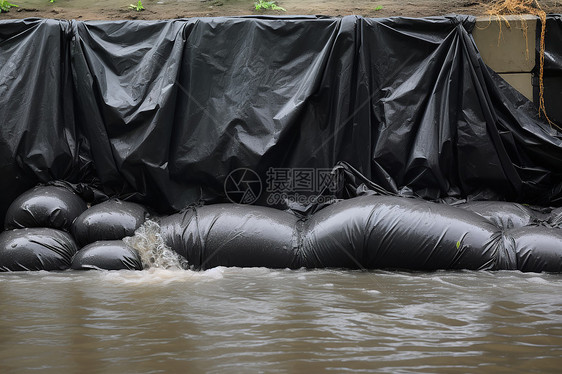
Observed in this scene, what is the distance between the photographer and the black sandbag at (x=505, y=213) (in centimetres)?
419

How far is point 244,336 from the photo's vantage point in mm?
2678

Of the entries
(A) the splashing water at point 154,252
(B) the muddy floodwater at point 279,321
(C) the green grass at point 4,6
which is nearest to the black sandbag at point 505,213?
(B) the muddy floodwater at point 279,321

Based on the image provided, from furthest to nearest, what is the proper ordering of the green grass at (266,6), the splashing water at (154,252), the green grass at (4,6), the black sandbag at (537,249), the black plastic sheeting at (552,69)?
the green grass at (266,6)
the green grass at (4,6)
the black plastic sheeting at (552,69)
the splashing water at (154,252)
the black sandbag at (537,249)

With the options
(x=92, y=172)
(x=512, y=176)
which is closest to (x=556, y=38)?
(x=512, y=176)

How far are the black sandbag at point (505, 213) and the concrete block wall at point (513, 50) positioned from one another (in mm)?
959

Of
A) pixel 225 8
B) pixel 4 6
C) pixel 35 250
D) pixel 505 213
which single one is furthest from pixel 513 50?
pixel 4 6

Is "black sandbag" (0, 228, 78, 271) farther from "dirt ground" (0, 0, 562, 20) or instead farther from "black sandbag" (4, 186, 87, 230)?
"dirt ground" (0, 0, 562, 20)

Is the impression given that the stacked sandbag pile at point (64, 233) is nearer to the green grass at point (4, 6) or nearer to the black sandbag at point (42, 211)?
the black sandbag at point (42, 211)

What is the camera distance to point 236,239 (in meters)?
4.05

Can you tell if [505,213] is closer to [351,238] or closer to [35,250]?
[351,238]

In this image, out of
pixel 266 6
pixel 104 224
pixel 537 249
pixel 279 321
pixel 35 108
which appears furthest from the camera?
pixel 266 6

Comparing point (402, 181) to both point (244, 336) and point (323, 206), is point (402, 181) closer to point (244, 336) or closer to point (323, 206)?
point (323, 206)

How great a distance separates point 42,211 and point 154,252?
2.78 ft

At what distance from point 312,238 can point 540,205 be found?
193cm
